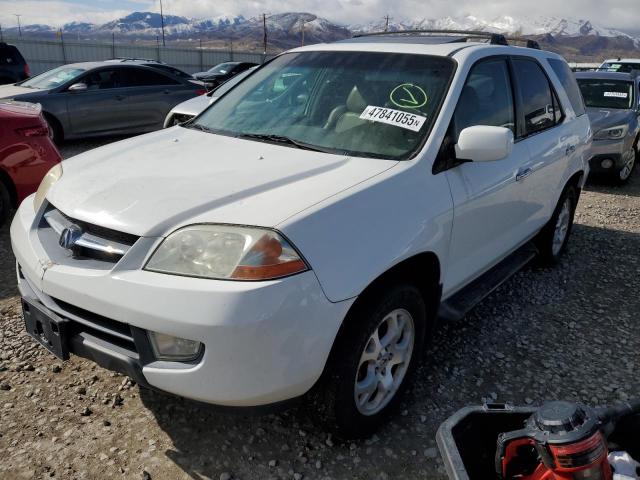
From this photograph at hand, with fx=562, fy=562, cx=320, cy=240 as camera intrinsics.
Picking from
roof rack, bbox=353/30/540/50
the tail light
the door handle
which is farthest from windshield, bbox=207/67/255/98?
the door handle

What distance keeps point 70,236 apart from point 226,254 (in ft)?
2.41

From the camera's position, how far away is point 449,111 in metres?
2.85

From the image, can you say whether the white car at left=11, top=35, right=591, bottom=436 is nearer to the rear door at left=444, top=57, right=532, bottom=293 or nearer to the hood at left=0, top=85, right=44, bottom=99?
the rear door at left=444, top=57, right=532, bottom=293

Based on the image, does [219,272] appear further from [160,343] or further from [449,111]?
[449,111]

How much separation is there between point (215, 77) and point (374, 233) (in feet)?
51.8

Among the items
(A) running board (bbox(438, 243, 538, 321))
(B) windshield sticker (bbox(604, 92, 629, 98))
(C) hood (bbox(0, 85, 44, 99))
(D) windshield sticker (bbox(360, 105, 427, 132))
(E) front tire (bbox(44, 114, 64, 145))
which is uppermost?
(D) windshield sticker (bbox(360, 105, 427, 132))

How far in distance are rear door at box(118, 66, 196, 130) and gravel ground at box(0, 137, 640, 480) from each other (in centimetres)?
566

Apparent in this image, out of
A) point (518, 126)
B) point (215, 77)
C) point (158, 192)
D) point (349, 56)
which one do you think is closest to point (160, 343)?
point (158, 192)

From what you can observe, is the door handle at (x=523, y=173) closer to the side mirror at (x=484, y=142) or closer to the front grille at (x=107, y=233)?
the side mirror at (x=484, y=142)

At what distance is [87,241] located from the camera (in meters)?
2.24

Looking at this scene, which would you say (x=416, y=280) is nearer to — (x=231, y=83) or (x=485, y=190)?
(x=485, y=190)

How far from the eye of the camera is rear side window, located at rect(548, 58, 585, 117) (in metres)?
4.51

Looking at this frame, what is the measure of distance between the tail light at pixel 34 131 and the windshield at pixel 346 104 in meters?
2.05

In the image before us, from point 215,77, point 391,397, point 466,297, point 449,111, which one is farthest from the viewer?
point 215,77
